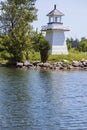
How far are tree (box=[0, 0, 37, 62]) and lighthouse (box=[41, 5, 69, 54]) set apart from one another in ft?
13.2

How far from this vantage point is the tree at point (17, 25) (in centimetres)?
7956

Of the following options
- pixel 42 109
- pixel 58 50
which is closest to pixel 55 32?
pixel 58 50

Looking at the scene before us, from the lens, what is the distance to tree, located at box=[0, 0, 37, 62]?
79562 millimetres

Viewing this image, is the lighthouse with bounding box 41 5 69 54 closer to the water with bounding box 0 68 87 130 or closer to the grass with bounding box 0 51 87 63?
the grass with bounding box 0 51 87 63

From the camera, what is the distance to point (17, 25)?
82375mm

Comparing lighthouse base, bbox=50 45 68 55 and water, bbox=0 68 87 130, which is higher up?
lighthouse base, bbox=50 45 68 55

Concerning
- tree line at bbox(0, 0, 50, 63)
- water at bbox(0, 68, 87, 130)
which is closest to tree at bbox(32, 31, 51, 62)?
tree line at bbox(0, 0, 50, 63)

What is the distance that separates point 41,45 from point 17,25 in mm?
5747

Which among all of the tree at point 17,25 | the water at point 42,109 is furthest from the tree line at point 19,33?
the water at point 42,109

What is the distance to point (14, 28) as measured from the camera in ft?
268

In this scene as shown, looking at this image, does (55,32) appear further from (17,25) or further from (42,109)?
(42,109)

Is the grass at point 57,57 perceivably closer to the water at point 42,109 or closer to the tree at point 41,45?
the tree at point 41,45

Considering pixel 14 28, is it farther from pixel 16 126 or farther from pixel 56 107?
pixel 16 126

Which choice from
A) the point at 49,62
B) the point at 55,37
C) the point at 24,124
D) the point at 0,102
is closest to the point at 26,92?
the point at 0,102
